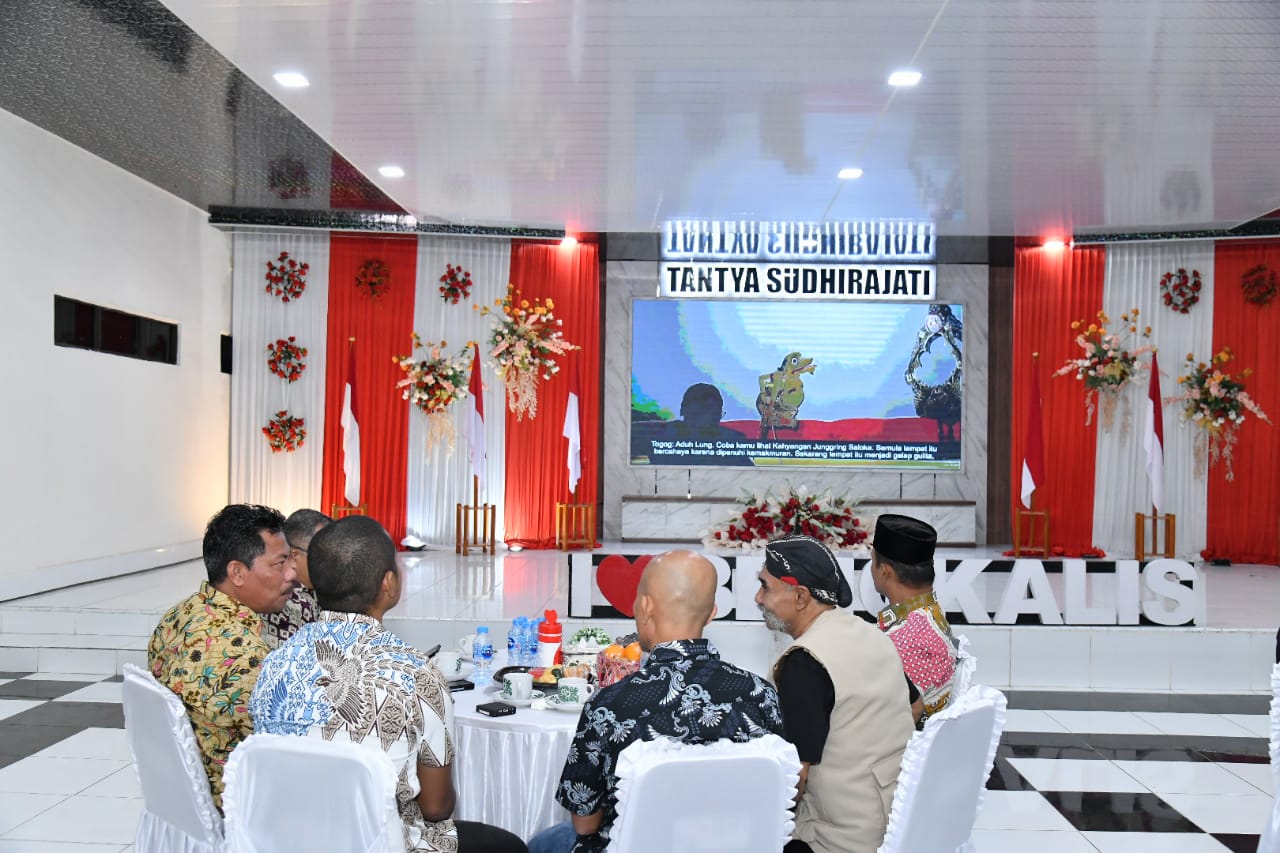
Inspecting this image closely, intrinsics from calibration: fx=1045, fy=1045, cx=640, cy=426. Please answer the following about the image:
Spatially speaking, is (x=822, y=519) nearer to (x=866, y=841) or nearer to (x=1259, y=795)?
(x=1259, y=795)

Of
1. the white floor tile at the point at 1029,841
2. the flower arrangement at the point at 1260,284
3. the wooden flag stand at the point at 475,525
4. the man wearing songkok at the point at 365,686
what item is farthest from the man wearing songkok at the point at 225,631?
the flower arrangement at the point at 1260,284

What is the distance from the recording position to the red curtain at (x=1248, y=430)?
1067cm

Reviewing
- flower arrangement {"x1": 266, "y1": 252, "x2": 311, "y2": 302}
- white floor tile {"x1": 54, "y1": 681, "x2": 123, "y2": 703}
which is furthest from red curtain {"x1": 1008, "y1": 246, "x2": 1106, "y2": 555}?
white floor tile {"x1": 54, "y1": 681, "x2": 123, "y2": 703}

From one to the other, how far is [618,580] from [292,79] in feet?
12.2

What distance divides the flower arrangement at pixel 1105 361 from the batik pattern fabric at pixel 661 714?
9.73 m

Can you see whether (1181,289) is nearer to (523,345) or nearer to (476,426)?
(523,345)

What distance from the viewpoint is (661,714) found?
2.07m

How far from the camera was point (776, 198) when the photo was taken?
9.30 metres

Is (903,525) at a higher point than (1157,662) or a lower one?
higher

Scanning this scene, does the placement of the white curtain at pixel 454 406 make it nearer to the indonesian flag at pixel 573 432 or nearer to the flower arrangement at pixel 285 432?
the indonesian flag at pixel 573 432

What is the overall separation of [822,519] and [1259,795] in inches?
132

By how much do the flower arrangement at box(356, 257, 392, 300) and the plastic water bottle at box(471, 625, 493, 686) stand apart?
811 cm

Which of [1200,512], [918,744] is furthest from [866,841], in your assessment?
[1200,512]

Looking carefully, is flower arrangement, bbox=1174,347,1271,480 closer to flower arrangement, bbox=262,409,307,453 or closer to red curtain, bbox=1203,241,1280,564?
red curtain, bbox=1203,241,1280,564
